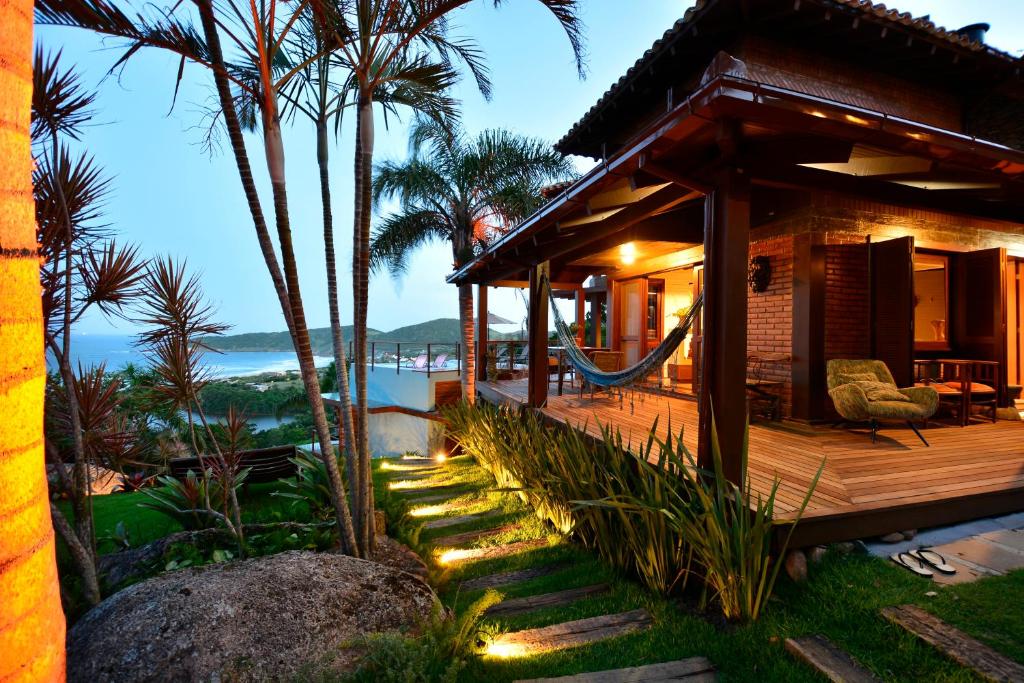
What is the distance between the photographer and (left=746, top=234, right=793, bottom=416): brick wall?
4.64 m

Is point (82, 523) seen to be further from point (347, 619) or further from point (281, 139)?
point (281, 139)

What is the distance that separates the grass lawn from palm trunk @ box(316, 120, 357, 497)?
1.05 metres

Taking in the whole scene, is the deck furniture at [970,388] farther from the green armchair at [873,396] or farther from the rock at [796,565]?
the rock at [796,565]

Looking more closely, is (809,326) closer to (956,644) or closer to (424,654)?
(956,644)

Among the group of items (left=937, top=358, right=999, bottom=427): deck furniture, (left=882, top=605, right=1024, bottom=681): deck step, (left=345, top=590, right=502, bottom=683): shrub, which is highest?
(left=937, top=358, right=999, bottom=427): deck furniture

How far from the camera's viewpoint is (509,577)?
3.03m

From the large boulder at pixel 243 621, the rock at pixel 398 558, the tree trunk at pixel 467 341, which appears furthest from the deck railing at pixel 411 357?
the large boulder at pixel 243 621

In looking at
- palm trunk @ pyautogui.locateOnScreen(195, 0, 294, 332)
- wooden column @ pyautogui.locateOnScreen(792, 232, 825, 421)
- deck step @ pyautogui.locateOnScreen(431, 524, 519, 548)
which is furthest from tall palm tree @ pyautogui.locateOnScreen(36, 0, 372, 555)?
wooden column @ pyautogui.locateOnScreen(792, 232, 825, 421)

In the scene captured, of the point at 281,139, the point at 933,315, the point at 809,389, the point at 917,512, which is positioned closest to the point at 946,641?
the point at 917,512

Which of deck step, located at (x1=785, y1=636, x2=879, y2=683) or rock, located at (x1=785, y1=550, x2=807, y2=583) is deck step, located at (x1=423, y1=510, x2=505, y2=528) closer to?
rock, located at (x1=785, y1=550, x2=807, y2=583)

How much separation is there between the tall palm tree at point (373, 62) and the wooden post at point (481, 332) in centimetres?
545

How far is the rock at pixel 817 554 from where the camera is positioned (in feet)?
7.55

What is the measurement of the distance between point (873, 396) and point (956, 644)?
264cm

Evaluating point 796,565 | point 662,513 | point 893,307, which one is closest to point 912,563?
point 796,565
